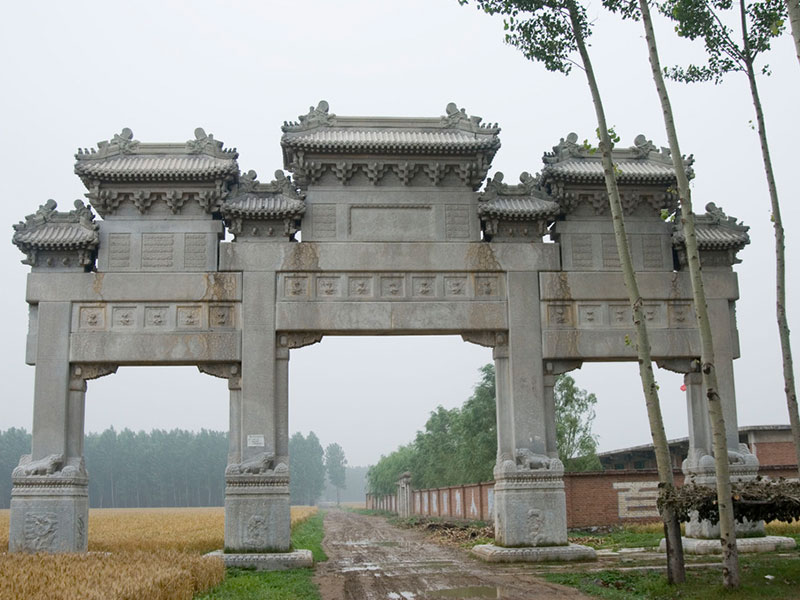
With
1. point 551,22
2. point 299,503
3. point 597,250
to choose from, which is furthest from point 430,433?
point 299,503

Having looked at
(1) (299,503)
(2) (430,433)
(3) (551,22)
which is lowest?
(1) (299,503)

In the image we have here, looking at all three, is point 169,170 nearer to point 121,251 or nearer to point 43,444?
point 121,251

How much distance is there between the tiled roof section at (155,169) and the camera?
1442 cm

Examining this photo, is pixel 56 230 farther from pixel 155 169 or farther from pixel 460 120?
pixel 460 120

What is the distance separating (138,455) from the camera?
3686 inches

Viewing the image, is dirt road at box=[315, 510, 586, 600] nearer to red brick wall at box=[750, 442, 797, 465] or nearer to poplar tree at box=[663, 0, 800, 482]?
poplar tree at box=[663, 0, 800, 482]

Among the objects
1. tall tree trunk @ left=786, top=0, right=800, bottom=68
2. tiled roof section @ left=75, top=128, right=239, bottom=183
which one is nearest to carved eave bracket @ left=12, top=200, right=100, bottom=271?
tiled roof section @ left=75, top=128, right=239, bottom=183

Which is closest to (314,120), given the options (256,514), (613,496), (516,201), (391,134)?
(391,134)

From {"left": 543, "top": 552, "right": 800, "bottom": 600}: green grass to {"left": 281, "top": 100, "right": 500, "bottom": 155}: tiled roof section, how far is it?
24.0 ft

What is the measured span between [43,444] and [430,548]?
8994 mm

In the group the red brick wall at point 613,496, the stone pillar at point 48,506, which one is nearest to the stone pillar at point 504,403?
the red brick wall at point 613,496

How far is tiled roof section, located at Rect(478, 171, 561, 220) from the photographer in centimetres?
1494

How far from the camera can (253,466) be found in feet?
45.3

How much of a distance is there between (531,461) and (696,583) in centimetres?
428
